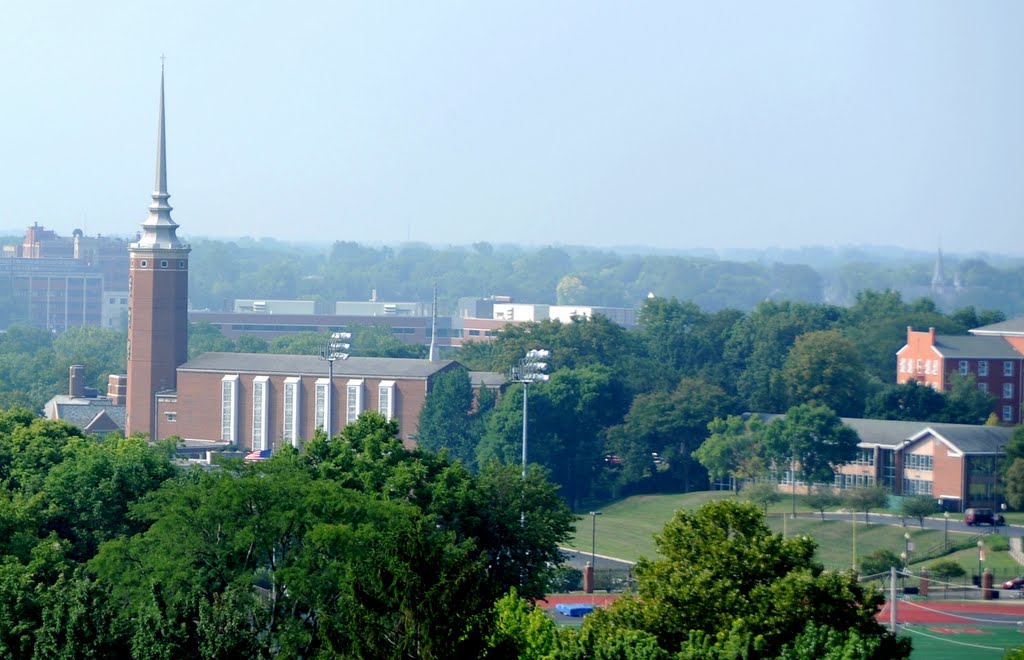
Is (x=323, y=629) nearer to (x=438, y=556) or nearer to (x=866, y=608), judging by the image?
(x=438, y=556)

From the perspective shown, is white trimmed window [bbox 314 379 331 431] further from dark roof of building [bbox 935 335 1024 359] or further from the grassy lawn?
dark roof of building [bbox 935 335 1024 359]

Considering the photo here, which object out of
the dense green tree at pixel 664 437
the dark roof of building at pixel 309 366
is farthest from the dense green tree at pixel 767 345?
the dark roof of building at pixel 309 366

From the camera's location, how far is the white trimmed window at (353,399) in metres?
97.0

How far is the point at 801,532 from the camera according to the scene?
7231 cm

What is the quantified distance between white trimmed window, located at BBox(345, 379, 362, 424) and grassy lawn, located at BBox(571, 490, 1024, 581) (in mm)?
16854

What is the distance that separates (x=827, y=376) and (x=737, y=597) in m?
64.4

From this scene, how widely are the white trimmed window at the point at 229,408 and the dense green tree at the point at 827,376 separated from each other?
82.1 ft

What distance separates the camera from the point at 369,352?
125812 mm

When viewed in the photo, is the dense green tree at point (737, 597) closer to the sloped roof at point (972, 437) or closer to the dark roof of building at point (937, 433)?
the sloped roof at point (972, 437)

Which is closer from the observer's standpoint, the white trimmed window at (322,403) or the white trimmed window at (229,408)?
the white trimmed window at (322,403)

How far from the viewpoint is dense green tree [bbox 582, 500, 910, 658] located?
31.9m

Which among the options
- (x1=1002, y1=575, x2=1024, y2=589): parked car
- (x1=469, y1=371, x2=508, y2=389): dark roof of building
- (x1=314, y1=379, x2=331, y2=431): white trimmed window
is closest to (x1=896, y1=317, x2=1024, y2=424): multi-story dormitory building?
(x1=469, y1=371, x2=508, y2=389): dark roof of building

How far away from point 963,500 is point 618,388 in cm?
1863

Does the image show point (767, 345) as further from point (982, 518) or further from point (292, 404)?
point (982, 518)
